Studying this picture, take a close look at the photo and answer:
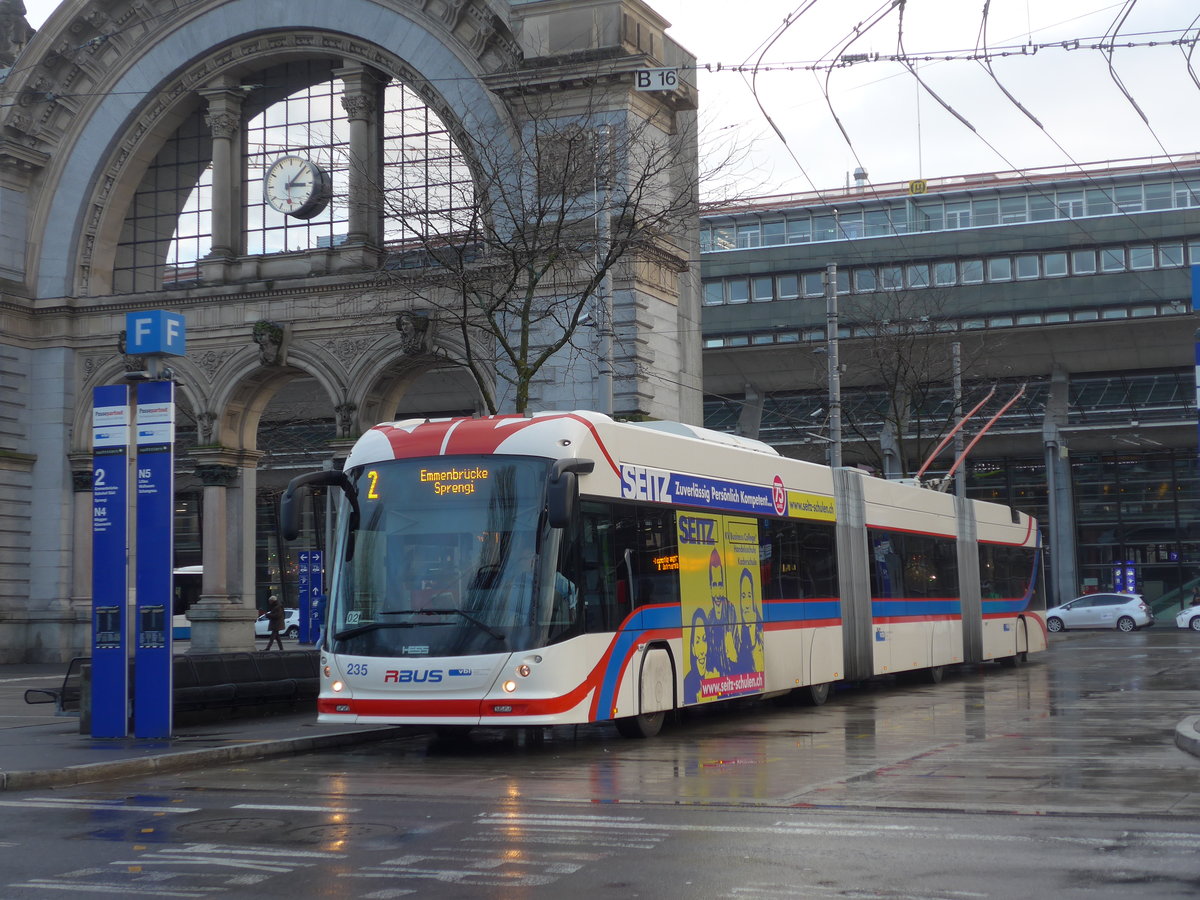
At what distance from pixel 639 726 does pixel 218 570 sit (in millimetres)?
20114

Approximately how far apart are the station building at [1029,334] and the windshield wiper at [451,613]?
38.0 m

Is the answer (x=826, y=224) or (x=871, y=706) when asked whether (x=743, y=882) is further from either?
(x=826, y=224)

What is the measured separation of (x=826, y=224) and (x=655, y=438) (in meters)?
45.8

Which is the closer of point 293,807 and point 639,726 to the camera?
point 293,807

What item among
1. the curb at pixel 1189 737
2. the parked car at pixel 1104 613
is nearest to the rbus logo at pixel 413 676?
the curb at pixel 1189 737

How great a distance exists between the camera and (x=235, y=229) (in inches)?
1399

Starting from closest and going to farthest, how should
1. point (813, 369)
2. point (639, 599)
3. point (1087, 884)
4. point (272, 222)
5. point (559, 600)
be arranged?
1. point (1087, 884)
2. point (559, 600)
3. point (639, 599)
4. point (272, 222)
5. point (813, 369)

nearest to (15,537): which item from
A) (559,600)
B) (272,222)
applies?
(272,222)

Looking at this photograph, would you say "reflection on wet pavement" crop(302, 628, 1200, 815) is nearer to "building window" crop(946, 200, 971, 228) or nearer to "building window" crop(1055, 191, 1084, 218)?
"building window" crop(1055, 191, 1084, 218)

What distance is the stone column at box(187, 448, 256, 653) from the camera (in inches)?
1353

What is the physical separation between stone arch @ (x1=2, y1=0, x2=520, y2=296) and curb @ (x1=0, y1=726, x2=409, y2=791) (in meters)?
20.2

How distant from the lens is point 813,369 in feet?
191

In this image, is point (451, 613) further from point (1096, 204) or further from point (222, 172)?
point (1096, 204)

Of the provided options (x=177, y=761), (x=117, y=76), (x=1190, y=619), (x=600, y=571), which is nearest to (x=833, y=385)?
(x=117, y=76)
